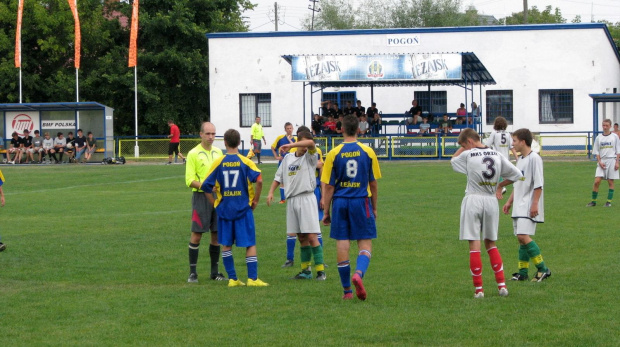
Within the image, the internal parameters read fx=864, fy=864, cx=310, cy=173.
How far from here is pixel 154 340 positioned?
23.5 feet

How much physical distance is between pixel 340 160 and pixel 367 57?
2754 cm

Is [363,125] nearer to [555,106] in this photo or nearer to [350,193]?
[555,106]

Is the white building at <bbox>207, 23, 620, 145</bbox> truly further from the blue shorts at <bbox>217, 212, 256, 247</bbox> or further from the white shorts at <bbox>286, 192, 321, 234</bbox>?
the blue shorts at <bbox>217, 212, 256, 247</bbox>

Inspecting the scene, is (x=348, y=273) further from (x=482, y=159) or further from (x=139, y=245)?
(x=139, y=245)

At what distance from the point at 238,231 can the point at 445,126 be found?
28.4m

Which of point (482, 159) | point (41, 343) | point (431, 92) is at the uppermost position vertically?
point (431, 92)

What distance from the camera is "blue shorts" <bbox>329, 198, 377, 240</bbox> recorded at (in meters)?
8.77

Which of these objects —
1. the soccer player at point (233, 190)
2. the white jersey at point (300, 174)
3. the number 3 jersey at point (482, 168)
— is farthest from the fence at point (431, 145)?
the number 3 jersey at point (482, 168)

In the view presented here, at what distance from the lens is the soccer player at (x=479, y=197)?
8750mm

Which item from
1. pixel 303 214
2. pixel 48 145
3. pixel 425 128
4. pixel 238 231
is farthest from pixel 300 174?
pixel 48 145

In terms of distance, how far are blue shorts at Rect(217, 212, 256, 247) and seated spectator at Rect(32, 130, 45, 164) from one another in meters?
31.8

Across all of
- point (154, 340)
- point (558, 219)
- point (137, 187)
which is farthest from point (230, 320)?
point (137, 187)

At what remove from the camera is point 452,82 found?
3925 cm

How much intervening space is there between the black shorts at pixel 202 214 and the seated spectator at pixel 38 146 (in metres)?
31.1
